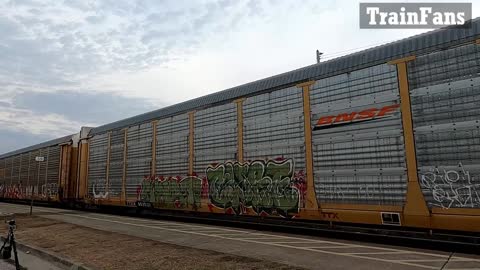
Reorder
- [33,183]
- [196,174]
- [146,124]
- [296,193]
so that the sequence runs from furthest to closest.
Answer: [33,183] < [146,124] < [196,174] < [296,193]

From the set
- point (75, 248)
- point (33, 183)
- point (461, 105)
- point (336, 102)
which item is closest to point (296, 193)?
point (336, 102)

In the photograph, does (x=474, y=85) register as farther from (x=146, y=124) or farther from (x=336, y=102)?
(x=146, y=124)

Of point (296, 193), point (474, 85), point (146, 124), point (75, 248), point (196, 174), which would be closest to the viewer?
point (474, 85)

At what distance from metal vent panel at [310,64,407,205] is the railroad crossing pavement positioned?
1.11m

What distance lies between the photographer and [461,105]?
7.02m

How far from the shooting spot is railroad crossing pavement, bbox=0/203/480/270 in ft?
20.5

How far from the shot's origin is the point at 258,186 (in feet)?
35.6

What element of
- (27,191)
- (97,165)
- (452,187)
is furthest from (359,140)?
(27,191)

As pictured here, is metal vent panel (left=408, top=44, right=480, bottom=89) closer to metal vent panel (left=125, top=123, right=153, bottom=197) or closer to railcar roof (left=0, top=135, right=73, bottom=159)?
metal vent panel (left=125, top=123, right=153, bottom=197)

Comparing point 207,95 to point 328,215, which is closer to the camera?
point 328,215

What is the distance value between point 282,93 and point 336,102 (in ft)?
6.59

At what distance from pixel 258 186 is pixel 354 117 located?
3661 millimetres

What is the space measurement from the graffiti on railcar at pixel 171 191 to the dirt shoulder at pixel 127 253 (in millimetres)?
3187

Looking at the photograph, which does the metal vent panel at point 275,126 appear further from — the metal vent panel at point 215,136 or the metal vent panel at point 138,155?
the metal vent panel at point 138,155
